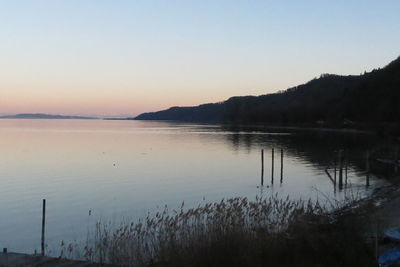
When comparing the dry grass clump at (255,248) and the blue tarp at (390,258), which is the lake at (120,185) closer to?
the dry grass clump at (255,248)

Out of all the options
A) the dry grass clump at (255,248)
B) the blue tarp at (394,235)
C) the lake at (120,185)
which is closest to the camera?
the dry grass clump at (255,248)

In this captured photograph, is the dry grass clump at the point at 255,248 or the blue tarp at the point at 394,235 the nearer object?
the dry grass clump at the point at 255,248

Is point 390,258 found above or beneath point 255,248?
above

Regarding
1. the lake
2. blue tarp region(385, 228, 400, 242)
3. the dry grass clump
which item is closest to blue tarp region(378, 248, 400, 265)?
the dry grass clump

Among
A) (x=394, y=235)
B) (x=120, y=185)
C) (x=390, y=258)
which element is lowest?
(x=120, y=185)

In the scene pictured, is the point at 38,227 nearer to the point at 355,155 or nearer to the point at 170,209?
the point at 170,209

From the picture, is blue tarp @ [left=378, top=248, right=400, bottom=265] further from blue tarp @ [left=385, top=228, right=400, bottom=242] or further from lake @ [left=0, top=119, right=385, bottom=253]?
lake @ [left=0, top=119, right=385, bottom=253]

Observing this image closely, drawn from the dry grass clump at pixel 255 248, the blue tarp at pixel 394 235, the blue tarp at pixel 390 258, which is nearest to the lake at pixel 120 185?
the blue tarp at pixel 394 235

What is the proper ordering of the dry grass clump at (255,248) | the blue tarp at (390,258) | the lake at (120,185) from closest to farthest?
the blue tarp at (390,258), the dry grass clump at (255,248), the lake at (120,185)

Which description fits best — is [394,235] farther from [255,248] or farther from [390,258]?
[255,248]

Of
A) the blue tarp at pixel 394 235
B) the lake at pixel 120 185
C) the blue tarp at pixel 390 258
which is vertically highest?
the blue tarp at pixel 390 258

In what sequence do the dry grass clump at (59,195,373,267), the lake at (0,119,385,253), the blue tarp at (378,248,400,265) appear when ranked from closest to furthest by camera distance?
1. the blue tarp at (378,248,400,265)
2. the dry grass clump at (59,195,373,267)
3. the lake at (0,119,385,253)

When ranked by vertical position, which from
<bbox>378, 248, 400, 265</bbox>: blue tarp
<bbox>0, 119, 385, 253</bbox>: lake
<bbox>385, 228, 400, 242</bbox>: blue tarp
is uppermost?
<bbox>378, 248, 400, 265</bbox>: blue tarp

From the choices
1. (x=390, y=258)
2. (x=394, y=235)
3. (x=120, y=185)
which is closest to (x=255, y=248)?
(x=390, y=258)
